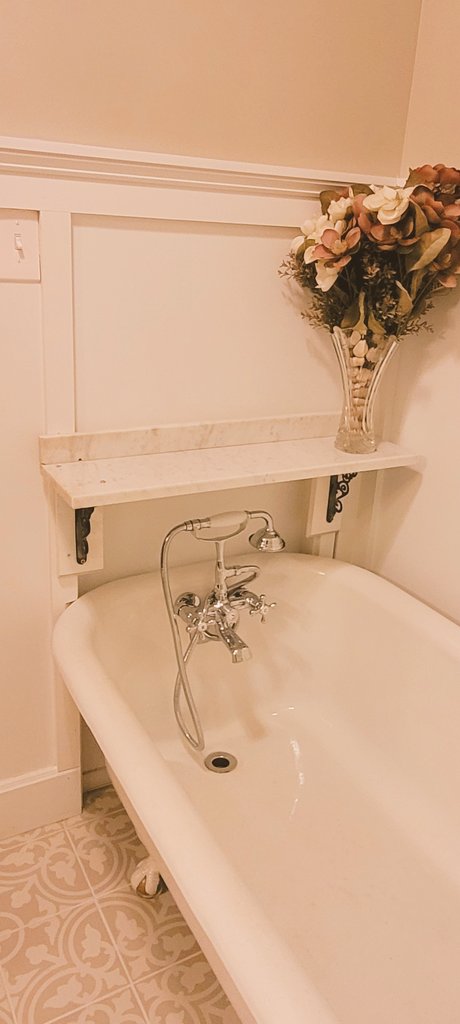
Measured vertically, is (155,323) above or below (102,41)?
below

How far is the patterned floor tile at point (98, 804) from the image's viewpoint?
174 centimetres

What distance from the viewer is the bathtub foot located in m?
1.51

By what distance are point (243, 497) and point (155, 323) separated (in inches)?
18.9

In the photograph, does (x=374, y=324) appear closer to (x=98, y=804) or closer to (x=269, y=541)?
(x=269, y=541)

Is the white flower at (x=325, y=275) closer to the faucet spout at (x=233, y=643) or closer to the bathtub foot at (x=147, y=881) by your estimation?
the faucet spout at (x=233, y=643)

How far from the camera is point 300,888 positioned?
138 centimetres

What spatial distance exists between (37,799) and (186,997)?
54cm

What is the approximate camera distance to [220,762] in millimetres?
1682

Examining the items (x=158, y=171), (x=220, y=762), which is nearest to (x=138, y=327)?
(x=158, y=171)

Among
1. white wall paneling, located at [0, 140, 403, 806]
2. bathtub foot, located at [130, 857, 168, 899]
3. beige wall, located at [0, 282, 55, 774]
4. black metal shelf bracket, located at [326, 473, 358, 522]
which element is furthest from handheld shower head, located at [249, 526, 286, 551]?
bathtub foot, located at [130, 857, 168, 899]

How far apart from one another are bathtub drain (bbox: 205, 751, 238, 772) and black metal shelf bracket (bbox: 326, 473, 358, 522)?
628 millimetres

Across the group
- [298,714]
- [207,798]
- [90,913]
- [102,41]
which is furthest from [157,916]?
[102,41]

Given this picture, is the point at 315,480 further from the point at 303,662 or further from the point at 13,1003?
the point at 13,1003

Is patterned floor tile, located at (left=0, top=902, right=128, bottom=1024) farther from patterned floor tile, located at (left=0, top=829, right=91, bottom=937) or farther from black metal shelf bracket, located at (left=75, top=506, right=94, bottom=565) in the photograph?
black metal shelf bracket, located at (left=75, top=506, right=94, bottom=565)
